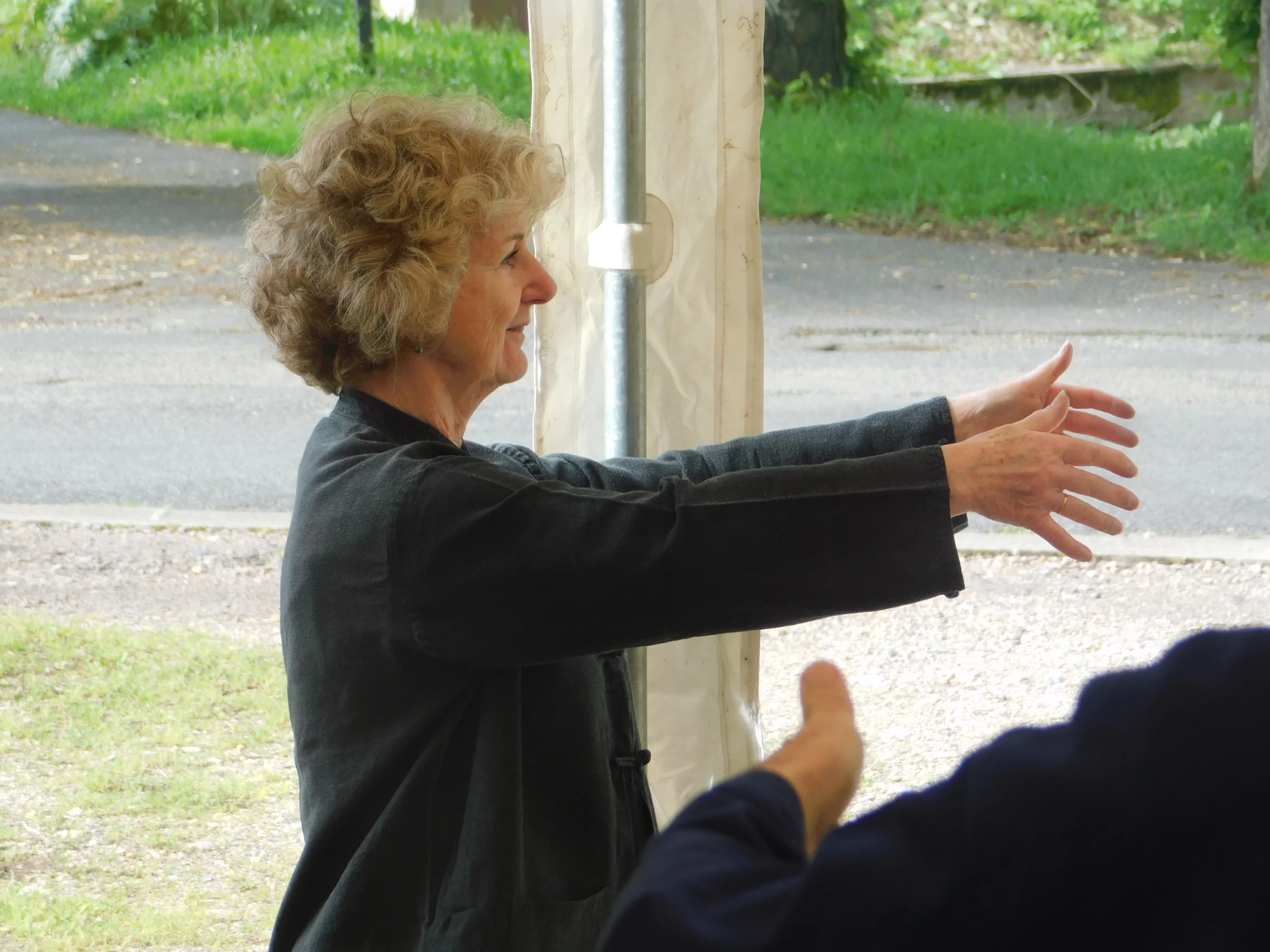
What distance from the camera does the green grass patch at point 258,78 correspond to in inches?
575

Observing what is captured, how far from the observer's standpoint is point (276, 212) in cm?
173

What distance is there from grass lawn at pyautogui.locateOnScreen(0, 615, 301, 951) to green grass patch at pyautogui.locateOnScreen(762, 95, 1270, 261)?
8.04 metres

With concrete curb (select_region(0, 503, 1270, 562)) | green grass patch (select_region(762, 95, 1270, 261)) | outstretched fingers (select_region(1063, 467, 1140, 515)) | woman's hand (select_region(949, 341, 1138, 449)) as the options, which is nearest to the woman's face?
woman's hand (select_region(949, 341, 1138, 449))

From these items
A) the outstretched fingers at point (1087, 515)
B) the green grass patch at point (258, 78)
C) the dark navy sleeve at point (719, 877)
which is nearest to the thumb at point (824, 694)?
the dark navy sleeve at point (719, 877)

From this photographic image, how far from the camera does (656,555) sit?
1389 mm

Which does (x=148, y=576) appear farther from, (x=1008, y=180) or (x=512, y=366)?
(x=1008, y=180)

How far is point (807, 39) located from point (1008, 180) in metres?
3.01

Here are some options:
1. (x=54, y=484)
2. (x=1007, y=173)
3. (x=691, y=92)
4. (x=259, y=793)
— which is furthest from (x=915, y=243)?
(x=691, y=92)

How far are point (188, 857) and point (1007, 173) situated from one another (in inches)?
401

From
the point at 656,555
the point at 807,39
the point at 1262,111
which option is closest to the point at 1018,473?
the point at 656,555

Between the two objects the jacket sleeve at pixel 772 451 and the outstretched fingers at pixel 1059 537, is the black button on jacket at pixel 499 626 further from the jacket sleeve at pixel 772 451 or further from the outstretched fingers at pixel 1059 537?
the jacket sleeve at pixel 772 451

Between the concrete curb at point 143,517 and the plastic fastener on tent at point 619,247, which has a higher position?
the plastic fastener on tent at point 619,247

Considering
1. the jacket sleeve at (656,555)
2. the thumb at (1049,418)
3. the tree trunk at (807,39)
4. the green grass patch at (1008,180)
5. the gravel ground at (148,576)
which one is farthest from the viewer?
the tree trunk at (807,39)

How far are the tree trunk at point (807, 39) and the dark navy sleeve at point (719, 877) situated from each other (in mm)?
13644
